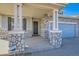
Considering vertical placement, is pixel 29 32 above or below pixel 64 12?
below

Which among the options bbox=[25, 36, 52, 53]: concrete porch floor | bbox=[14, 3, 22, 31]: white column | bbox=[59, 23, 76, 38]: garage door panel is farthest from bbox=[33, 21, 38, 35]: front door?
bbox=[14, 3, 22, 31]: white column

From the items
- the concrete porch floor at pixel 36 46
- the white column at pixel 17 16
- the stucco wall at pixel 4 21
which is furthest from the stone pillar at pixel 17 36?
the stucco wall at pixel 4 21

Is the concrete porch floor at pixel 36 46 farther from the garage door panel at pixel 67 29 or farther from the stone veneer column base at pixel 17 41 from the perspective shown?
the garage door panel at pixel 67 29

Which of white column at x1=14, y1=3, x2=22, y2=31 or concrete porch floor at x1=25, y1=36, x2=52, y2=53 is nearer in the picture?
white column at x1=14, y1=3, x2=22, y2=31

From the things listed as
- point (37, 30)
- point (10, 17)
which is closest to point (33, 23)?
point (37, 30)

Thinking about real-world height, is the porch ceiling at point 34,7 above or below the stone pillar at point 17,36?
above

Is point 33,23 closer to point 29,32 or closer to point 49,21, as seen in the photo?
point 29,32

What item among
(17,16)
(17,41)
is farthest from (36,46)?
(17,16)

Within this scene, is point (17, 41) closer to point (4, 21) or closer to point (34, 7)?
point (34, 7)

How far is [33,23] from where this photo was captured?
57.1ft

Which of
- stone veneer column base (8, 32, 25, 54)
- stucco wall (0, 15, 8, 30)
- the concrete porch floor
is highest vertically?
stucco wall (0, 15, 8, 30)

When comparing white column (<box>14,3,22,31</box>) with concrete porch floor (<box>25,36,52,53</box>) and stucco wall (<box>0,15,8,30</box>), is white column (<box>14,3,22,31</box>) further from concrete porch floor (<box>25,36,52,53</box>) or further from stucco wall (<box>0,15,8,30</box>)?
stucco wall (<box>0,15,8,30</box>)

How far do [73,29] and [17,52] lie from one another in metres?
11.5

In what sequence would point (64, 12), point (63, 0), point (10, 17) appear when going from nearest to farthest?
point (63, 0), point (10, 17), point (64, 12)
